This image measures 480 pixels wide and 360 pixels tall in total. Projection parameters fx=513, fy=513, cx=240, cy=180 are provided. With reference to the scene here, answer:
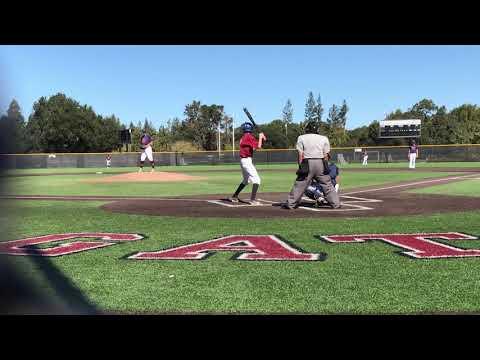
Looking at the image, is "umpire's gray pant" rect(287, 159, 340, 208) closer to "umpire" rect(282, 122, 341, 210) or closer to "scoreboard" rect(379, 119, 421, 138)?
"umpire" rect(282, 122, 341, 210)

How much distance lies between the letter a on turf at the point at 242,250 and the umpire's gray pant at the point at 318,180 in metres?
3.33

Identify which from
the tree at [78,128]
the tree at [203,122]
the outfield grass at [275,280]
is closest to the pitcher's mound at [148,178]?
the outfield grass at [275,280]

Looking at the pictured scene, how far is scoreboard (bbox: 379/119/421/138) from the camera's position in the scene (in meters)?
53.9

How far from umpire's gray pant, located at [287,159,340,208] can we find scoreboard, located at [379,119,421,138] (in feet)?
153

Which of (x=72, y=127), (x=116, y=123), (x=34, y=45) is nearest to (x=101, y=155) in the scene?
(x=72, y=127)

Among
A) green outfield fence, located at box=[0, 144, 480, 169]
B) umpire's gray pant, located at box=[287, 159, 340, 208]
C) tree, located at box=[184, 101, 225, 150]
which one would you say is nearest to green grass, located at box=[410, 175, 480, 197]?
umpire's gray pant, located at box=[287, 159, 340, 208]

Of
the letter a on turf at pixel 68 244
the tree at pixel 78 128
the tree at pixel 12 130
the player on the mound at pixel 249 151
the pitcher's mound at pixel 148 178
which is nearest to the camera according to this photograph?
the tree at pixel 12 130

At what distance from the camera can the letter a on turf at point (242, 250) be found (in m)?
5.47

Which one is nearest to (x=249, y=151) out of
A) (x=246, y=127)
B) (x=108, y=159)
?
(x=246, y=127)

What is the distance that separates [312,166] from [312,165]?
19 mm

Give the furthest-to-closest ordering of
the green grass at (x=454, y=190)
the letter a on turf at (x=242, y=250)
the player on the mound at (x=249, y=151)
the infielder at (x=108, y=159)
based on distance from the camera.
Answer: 1. the infielder at (x=108, y=159)
2. the green grass at (x=454, y=190)
3. the player on the mound at (x=249, y=151)
4. the letter a on turf at (x=242, y=250)

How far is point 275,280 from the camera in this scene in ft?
14.7

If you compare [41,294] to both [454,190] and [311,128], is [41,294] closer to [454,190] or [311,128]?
[311,128]

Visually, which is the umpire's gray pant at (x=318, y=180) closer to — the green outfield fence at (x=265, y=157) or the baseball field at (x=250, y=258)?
the baseball field at (x=250, y=258)
